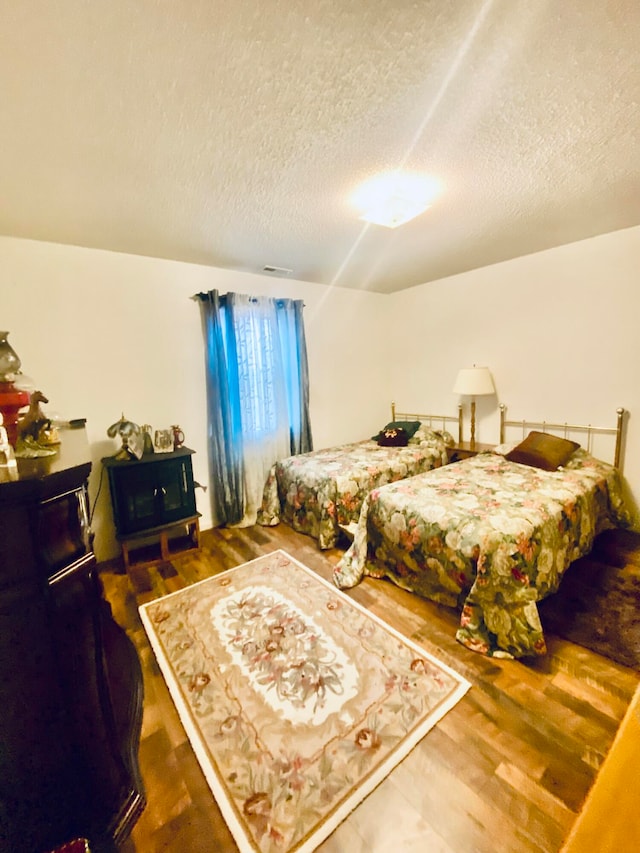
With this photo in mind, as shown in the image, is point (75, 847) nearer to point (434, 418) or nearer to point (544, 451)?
point (544, 451)

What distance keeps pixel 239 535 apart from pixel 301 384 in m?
1.67

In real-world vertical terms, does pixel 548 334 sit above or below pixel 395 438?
above

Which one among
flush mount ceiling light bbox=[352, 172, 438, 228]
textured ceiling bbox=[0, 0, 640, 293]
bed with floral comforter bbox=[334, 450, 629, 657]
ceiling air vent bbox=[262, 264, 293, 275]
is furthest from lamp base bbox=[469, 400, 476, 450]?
ceiling air vent bbox=[262, 264, 293, 275]

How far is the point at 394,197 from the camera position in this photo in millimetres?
2064

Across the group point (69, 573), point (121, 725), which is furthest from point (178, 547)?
point (69, 573)

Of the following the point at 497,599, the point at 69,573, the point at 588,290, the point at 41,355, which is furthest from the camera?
the point at 588,290

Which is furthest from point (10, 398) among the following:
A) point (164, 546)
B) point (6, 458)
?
point (164, 546)

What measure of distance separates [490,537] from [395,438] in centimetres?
212

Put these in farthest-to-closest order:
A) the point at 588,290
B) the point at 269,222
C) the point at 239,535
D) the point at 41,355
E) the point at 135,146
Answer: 1. the point at 239,535
2. the point at 588,290
3. the point at 41,355
4. the point at 269,222
5. the point at 135,146

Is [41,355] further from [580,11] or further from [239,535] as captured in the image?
[580,11]

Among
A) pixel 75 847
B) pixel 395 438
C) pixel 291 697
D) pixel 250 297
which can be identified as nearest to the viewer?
pixel 75 847

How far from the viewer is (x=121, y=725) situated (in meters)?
1.27

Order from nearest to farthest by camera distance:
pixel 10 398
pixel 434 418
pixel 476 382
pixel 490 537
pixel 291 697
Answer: pixel 10 398, pixel 291 697, pixel 490 537, pixel 476 382, pixel 434 418

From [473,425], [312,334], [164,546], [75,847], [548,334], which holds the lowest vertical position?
[164,546]
